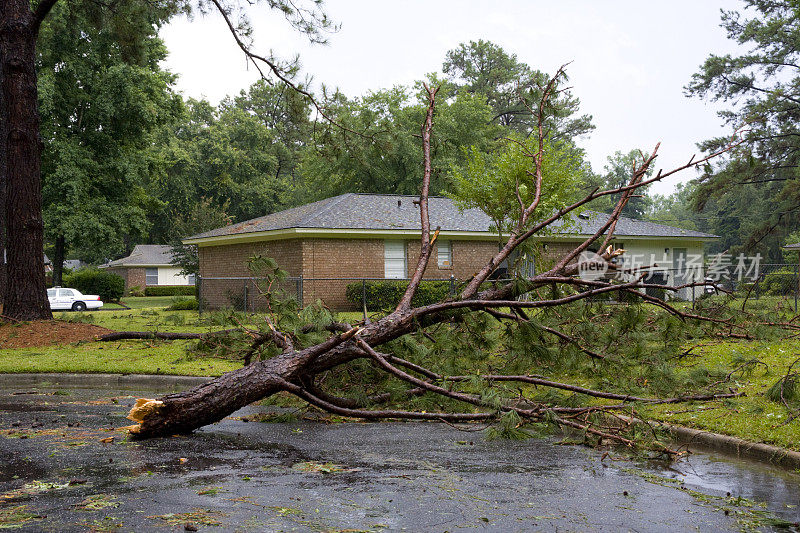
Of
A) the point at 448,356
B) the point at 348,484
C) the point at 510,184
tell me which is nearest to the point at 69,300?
the point at 510,184

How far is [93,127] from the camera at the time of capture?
3275 cm

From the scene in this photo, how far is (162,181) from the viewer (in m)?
50.8

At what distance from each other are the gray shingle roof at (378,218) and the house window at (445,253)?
78 cm

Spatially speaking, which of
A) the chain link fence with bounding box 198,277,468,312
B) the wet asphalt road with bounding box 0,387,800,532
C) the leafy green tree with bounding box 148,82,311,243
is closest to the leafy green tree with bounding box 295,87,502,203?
the leafy green tree with bounding box 148,82,311,243

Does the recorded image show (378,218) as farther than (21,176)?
Yes

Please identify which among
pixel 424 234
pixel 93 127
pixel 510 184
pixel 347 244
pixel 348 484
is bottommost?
pixel 348 484

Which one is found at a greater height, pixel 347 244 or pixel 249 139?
pixel 249 139

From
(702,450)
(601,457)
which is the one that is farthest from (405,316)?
(702,450)

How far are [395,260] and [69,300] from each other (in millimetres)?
19584

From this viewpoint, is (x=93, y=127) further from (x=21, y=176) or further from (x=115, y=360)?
(x=115, y=360)

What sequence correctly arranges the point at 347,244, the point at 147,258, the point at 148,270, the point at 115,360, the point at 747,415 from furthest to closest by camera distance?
1. the point at 148,270
2. the point at 147,258
3. the point at 347,244
4. the point at 115,360
5. the point at 747,415

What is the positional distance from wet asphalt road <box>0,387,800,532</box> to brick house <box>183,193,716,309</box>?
Answer: 1705 centimetres

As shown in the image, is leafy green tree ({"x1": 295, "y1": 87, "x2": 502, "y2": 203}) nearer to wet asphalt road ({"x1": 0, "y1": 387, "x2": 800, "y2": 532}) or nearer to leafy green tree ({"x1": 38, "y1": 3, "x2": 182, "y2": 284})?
leafy green tree ({"x1": 38, "y1": 3, "x2": 182, "y2": 284})

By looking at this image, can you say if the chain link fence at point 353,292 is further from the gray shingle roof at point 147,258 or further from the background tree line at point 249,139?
the gray shingle roof at point 147,258
